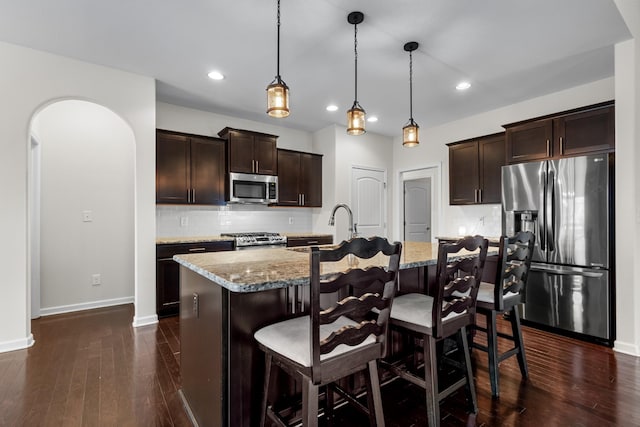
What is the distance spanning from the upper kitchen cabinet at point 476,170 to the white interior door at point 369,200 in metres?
1.38

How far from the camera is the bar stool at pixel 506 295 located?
6.70ft

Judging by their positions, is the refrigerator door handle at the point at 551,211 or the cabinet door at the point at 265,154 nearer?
the refrigerator door handle at the point at 551,211

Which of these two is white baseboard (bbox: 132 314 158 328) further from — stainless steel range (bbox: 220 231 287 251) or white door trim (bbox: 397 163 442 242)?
A: white door trim (bbox: 397 163 442 242)

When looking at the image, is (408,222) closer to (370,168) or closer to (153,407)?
(370,168)

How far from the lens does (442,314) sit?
1.63 m

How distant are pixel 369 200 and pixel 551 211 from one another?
2842 mm

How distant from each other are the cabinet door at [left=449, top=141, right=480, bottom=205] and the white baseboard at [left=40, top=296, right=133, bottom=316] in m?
4.88

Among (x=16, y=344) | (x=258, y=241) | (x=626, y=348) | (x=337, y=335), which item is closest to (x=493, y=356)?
(x=337, y=335)

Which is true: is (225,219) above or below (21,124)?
below

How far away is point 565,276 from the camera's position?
10.5 feet

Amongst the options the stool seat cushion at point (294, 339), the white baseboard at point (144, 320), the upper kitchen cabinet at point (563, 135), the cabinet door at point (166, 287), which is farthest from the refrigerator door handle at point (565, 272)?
the white baseboard at point (144, 320)

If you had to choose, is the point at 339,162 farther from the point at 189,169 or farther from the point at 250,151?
the point at 189,169

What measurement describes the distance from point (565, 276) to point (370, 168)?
3.29m

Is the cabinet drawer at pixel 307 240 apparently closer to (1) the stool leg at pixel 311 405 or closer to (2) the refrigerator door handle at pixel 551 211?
(2) the refrigerator door handle at pixel 551 211
